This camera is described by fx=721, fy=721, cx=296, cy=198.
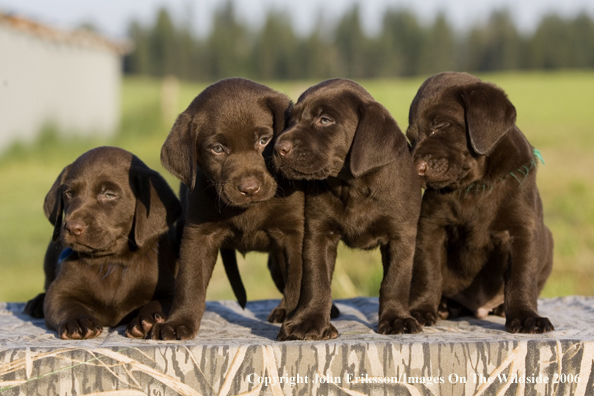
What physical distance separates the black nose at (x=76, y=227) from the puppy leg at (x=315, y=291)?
4.09 ft

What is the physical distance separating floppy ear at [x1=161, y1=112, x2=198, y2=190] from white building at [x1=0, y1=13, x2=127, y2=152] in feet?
51.4

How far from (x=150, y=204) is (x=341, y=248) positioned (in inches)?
65.2

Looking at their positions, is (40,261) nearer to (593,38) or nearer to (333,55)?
(333,55)

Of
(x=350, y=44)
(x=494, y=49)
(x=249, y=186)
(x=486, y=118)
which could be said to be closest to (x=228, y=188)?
(x=249, y=186)

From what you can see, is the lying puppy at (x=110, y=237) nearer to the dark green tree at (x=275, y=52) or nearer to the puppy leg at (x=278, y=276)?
the puppy leg at (x=278, y=276)

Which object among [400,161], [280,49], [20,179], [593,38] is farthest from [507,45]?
[400,161]

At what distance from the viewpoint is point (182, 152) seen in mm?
3812

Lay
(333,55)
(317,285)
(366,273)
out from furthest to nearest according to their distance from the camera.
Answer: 1. (333,55)
2. (366,273)
3. (317,285)

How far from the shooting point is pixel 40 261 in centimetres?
1237

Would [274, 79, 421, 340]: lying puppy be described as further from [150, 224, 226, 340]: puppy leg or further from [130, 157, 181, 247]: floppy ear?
[130, 157, 181, 247]: floppy ear

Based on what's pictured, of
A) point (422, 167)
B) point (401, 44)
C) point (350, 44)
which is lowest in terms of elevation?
point (422, 167)

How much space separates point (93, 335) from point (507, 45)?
7035 centimetres

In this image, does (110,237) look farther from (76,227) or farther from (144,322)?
(144,322)

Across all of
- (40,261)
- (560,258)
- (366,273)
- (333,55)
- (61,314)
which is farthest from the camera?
(333,55)
